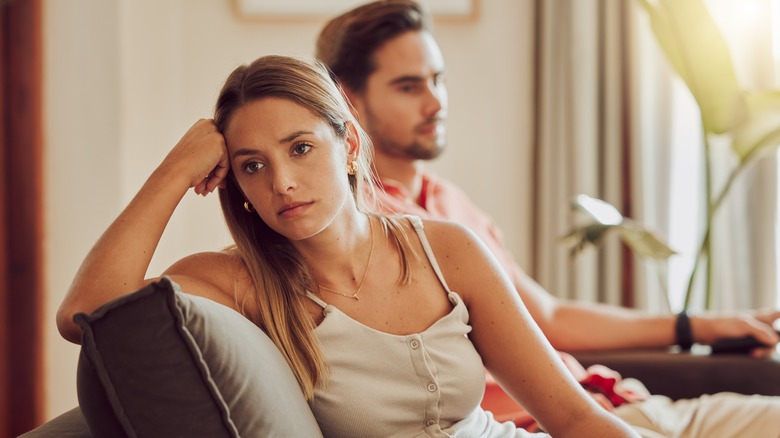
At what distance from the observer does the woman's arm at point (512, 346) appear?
124 centimetres

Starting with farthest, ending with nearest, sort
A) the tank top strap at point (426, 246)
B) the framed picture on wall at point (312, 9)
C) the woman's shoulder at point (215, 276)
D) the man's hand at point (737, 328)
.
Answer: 1. the framed picture on wall at point (312, 9)
2. the man's hand at point (737, 328)
3. the tank top strap at point (426, 246)
4. the woman's shoulder at point (215, 276)

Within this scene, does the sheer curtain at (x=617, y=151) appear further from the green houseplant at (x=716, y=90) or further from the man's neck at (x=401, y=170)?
the man's neck at (x=401, y=170)

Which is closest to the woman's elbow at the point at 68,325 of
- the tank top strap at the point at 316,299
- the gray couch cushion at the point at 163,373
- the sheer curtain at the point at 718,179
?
the gray couch cushion at the point at 163,373

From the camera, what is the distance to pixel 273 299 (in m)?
1.24

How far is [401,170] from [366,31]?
0.35 meters

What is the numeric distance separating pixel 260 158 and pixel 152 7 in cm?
210

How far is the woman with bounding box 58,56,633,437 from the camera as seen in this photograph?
1213 millimetres

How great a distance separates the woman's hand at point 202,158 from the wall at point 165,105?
5.27 feet

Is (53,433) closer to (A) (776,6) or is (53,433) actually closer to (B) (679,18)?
(B) (679,18)

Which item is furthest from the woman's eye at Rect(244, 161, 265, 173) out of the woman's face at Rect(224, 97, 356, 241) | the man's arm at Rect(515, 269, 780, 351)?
the man's arm at Rect(515, 269, 780, 351)

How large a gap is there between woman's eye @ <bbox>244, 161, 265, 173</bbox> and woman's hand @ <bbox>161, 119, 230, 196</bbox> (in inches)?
1.7

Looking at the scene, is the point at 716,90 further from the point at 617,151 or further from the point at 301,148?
the point at 301,148

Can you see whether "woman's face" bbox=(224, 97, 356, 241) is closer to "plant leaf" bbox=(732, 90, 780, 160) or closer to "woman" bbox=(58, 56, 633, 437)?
"woman" bbox=(58, 56, 633, 437)

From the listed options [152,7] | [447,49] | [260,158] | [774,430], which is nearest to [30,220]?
[152,7]
